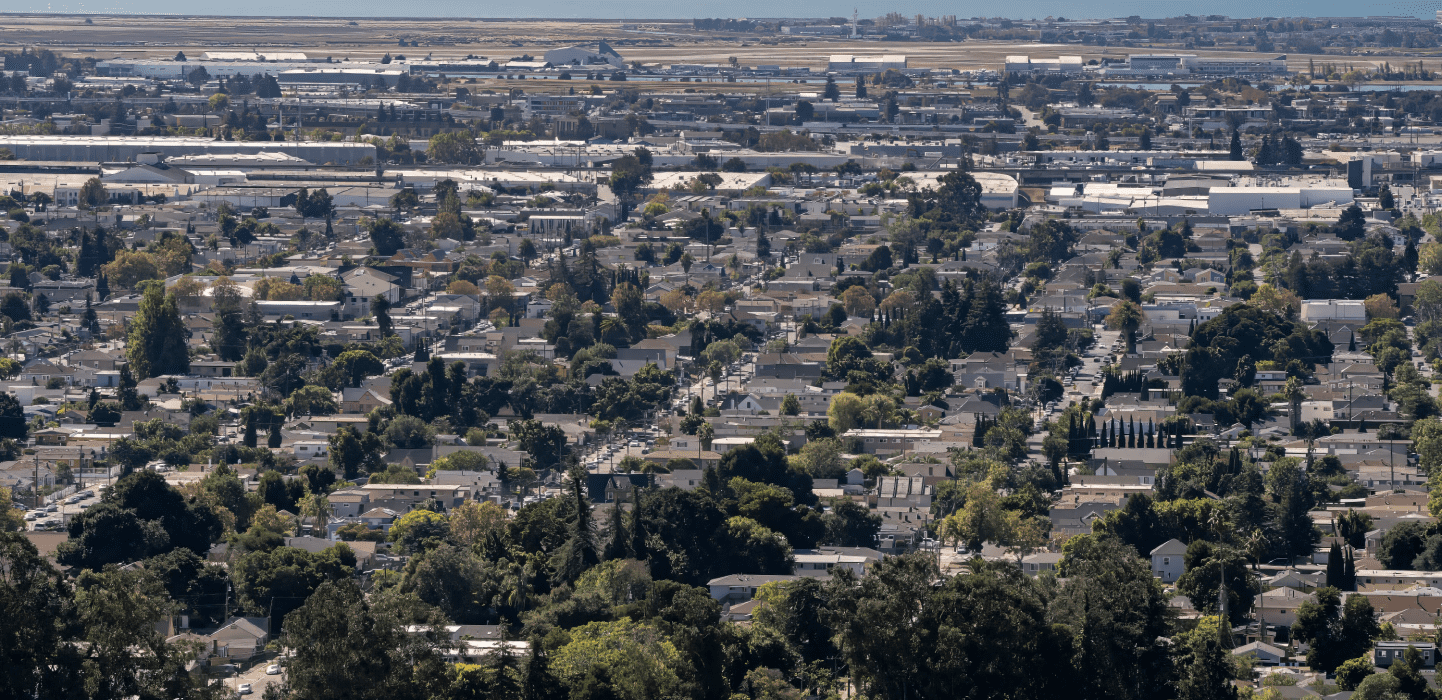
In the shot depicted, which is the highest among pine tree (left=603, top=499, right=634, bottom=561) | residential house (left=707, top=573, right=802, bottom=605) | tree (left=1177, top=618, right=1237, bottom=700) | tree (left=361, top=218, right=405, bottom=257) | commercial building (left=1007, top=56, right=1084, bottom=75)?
tree (left=1177, top=618, right=1237, bottom=700)

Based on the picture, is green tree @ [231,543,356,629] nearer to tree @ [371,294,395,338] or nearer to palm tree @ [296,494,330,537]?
palm tree @ [296,494,330,537]

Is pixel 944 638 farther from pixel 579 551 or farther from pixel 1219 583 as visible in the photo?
pixel 579 551

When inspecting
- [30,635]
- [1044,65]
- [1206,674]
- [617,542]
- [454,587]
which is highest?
[30,635]

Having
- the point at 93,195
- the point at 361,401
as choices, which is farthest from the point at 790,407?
the point at 93,195

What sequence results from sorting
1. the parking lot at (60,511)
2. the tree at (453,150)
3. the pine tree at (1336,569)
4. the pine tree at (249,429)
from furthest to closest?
the tree at (453,150) < the pine tree at (249,429) < the parking lot at (60,511) < the pine tree at (1336,569)

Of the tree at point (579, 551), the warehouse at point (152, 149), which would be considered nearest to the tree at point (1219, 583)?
the tree at point (579, 551)

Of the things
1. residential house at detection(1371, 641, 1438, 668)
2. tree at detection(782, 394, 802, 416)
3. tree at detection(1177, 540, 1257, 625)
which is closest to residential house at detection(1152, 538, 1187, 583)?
tree at detection(1177, 540, 1257, 625)

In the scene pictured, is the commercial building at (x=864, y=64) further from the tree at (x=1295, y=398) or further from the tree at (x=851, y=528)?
the tree at (x=851, y=528)
